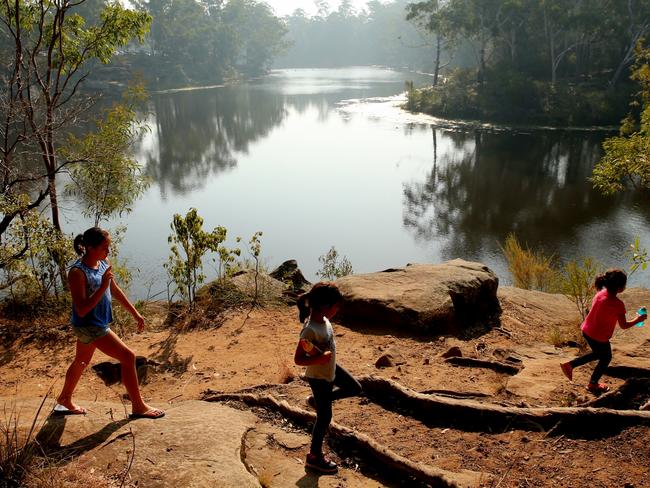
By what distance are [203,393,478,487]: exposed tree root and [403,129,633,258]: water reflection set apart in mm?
10412

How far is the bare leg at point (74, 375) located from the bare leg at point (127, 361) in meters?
0.08

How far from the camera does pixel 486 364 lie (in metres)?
5.28

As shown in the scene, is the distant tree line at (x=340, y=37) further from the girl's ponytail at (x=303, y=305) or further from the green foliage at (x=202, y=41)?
the girl's ponytail at (x=303, y=305)

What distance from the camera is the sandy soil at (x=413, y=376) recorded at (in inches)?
126

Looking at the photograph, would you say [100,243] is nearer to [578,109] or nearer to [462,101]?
[578,109]

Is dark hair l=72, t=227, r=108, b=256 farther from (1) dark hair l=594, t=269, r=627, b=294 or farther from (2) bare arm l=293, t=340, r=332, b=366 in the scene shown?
(1) dark hair l=594, t=269, r=627, b=294

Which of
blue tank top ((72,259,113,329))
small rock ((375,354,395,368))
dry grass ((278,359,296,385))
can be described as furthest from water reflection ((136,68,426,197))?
blue tank top ((72,259,113,329))

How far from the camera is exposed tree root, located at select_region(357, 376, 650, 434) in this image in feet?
11.2

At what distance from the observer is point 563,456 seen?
3.22 metres

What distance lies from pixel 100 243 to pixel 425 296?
437cm

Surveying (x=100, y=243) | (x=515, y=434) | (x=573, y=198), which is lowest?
(x=573, y=198)

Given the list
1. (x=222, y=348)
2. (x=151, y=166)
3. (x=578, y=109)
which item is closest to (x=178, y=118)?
(x=151, y=166)

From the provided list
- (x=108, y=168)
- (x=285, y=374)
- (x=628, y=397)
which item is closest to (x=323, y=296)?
(x=285, y=374)

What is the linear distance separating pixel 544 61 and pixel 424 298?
37.2m
